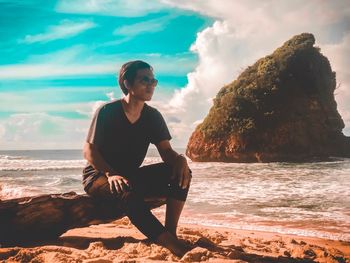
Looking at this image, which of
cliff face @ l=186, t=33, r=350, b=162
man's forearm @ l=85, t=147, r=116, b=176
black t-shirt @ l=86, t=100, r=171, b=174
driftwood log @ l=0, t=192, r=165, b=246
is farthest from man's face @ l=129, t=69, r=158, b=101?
cliff face @ l=186, t=33, r=350, b=162

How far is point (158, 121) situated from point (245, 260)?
1.64m

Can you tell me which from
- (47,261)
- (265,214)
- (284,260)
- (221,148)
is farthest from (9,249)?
(221,148)

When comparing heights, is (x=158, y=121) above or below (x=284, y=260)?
above

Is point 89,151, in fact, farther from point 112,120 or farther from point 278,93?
point 278,93

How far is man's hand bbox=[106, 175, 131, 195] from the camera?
297 cm

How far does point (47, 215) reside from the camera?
3.66 m

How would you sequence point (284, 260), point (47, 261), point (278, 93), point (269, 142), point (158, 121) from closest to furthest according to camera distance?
point (47, 261) → point (284, 260) → point (158, 121) → point (269, 142) → point (278, 93)

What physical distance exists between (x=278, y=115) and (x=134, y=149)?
2417 centimetres

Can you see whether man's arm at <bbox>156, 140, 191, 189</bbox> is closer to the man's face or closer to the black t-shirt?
the black t-shirt

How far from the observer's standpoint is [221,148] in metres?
25.8

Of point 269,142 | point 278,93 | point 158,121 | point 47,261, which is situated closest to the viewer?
point 47,261

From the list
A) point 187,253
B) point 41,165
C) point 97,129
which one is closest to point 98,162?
point 97,129

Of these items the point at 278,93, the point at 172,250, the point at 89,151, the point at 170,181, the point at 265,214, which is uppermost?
the point at 278,93

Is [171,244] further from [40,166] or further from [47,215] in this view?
[40,166]
